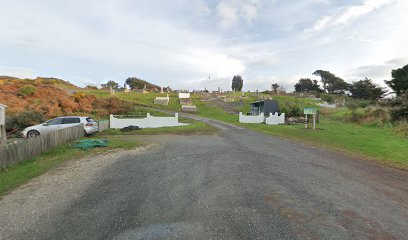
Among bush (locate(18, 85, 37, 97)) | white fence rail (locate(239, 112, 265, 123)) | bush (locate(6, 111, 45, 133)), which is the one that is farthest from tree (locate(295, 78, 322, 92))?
bush (locate(6, 111, 45, 133))

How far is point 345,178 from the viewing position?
8.91 meters

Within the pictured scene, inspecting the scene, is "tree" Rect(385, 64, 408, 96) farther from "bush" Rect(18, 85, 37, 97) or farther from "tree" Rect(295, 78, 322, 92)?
"tree" Rect(295, 78, 322, 92)

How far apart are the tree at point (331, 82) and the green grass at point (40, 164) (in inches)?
4490

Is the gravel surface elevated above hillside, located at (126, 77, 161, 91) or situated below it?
below

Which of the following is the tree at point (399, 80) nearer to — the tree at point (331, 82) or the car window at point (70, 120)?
the car window at point (70, 120)

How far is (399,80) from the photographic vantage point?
5000cm

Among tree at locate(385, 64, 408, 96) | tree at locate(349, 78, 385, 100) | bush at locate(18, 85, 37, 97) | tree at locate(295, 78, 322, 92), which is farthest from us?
tree at locate(295, 78, 322, 92)

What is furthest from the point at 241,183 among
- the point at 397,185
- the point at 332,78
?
the point at 332,78

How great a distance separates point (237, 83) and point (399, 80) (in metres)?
71.1

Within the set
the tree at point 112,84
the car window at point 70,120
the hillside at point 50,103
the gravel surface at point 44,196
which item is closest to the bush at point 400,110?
the gravel surface at point 44,196

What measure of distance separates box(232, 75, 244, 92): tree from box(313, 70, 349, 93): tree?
123 ft

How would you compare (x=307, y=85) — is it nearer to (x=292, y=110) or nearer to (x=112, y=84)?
(x=112, y=84)

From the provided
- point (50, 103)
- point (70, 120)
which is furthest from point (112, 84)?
point (70, 120)

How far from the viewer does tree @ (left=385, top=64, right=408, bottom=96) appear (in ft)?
159
